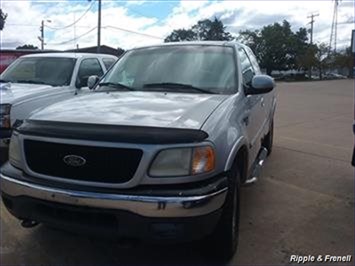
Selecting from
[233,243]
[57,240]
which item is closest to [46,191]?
[57,240]

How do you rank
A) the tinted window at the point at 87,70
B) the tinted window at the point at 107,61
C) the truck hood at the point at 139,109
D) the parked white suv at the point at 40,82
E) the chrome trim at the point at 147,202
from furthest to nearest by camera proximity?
the tinted window at the point at 107,61 < the tinted window at the point at 87,70 < the parked white suv at the point at 40,82 < the truck hood at the point at 139,109 < the chrome trim at the point at 147,202

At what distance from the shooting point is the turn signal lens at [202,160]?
3285mm

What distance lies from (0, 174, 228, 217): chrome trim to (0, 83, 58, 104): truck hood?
3.50 m

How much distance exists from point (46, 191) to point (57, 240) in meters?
1.00

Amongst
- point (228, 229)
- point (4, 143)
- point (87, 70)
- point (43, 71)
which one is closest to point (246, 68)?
point (228, 229)

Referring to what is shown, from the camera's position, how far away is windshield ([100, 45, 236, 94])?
4.59 meters

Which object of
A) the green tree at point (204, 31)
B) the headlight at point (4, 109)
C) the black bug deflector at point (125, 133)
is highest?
the green tree at point (204, 31)

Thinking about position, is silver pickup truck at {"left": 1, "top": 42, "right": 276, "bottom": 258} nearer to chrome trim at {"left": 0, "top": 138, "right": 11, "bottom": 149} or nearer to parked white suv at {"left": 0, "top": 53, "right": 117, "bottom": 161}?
chrome trim at {"left": 0, "top": 138, "right": 11, "bottom": 149}

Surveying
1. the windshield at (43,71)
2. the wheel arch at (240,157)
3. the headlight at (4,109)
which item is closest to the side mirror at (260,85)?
the wheel arch at (240,157)

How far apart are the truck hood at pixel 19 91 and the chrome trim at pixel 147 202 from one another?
11.5 feet

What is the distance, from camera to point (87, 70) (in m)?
8.52

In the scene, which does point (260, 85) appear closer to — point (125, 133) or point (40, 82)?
point (125, 133)

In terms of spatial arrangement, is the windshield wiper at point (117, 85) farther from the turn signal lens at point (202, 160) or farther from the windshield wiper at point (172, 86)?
the turn signal lens at point (202, 160)

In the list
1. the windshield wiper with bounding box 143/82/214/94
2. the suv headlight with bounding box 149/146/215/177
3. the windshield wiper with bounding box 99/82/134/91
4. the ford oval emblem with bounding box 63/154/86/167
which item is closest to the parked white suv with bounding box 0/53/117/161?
the windshield wiper with bounding box 99/82/134/91
